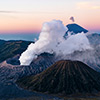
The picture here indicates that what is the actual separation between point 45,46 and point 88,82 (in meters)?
58.9

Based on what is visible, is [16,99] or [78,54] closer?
[16,99]

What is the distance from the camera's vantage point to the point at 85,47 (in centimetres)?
16712

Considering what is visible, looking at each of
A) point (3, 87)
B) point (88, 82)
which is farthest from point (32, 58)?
point (88, 82)

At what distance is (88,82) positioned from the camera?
290 feet

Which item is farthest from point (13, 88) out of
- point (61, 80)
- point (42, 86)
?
point (61, 80)

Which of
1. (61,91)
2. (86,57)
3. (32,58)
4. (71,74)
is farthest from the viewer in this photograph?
(86,57)

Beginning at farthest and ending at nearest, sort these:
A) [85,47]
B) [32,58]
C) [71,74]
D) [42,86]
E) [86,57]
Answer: [85,47] < [86,57] < [32,58] < [71,74] < [42,86]

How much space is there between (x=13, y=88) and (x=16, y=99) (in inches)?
587

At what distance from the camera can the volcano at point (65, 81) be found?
82438 millimetres

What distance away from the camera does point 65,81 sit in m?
87.9

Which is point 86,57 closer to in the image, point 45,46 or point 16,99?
point 45,46

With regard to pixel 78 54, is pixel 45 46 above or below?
above

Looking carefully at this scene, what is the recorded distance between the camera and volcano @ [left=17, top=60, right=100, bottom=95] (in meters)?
82.4

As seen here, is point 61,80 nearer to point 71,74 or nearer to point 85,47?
point 71,74
